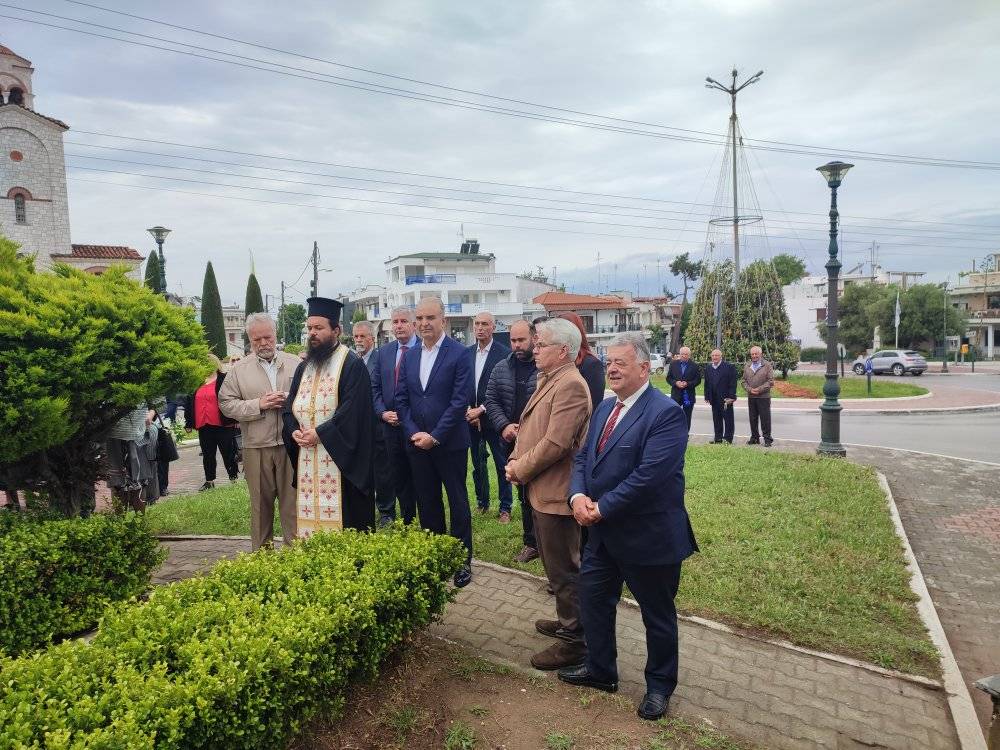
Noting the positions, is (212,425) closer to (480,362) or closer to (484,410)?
(480,362)

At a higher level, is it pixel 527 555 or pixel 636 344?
pixel 636 344

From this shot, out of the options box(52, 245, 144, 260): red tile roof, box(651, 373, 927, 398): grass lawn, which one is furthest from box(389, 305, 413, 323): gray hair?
box(52, 245, 144, 260): red tile roof

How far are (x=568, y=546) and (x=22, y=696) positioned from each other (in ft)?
9.05

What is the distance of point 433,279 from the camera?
67.9 meters

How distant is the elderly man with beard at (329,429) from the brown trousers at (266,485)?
11.5 inches

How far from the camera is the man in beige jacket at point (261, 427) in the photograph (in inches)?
205

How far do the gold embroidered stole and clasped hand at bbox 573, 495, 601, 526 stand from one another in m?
2.17

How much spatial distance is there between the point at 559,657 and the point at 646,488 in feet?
4.20

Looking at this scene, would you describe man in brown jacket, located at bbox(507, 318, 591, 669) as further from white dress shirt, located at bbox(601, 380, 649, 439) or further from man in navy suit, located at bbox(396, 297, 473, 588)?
man in navy suit, located at bbox(396, 297, 473, 588)

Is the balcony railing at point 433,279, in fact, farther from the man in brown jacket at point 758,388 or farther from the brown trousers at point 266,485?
the brown trousers at point 266,485

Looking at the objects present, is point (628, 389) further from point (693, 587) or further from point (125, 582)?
point (125, 582)

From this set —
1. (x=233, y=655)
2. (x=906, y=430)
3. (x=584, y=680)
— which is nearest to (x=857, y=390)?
(x=906, y=430)

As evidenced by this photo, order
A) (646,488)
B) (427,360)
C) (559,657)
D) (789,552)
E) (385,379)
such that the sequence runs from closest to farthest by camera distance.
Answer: (646,488) → (559,657) → (427,360) → (789,552) → (385,379)

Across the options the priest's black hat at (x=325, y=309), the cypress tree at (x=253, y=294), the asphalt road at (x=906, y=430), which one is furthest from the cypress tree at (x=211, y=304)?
the priest's black hat at (x=325, y=309)
